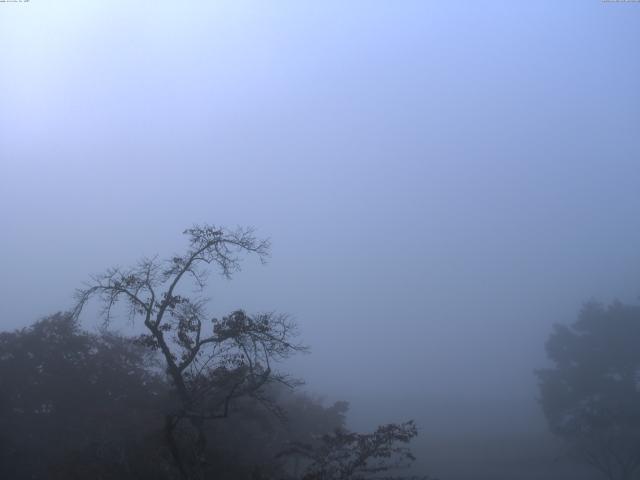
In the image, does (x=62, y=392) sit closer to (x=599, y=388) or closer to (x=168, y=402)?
(x=168, y=402)

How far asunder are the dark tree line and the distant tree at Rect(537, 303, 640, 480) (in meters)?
17.6

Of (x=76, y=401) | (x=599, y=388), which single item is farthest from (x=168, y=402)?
(x=599, y=388)

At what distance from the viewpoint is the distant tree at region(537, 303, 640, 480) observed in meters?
33.2

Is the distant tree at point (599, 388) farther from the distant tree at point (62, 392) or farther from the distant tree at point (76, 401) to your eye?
the distant tree at point (62, 392)

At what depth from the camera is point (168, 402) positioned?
19.8 metres

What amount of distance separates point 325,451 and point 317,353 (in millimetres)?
160876

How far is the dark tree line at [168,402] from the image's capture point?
1147 cm

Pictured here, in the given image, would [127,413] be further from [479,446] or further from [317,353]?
[317,353]

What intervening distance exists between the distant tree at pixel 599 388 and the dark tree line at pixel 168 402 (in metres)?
17.6

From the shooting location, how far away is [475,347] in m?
154

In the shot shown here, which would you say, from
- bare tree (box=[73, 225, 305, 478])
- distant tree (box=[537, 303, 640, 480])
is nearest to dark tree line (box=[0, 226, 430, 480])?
bare tree (box=[73, 225, 305, 478])

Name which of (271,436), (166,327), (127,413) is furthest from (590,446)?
(166,327)

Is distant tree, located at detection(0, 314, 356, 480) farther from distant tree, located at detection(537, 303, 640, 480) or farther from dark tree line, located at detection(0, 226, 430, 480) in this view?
distant tree, located at detection(537, 303, 640, 480)

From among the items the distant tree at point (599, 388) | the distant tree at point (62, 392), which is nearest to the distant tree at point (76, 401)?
the distant tree at point (62, 392)
